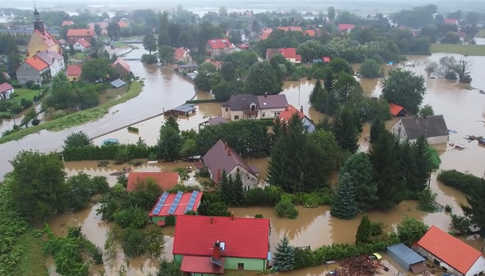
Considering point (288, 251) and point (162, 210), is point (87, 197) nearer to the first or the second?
point (162, 210)

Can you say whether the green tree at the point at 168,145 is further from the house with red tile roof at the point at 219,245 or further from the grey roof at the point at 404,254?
the grey roof at the point at 404,254

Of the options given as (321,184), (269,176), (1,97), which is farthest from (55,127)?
(321,184)

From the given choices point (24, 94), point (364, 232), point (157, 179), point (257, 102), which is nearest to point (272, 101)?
point (257, 102)

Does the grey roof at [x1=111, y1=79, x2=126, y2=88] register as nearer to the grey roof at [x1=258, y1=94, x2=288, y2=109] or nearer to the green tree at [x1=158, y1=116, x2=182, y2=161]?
the grey roof at [x1=258, y1=94, x2=288, y2=109]

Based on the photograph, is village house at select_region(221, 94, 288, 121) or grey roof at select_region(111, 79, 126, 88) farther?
grey roof at select_region(111, 79, 126, 88)

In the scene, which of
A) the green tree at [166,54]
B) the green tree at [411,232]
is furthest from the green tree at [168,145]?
the green tree at [166,54]

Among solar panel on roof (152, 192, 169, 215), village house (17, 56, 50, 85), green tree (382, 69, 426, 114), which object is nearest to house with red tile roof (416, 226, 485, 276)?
solar panel on roof (152, 192, 169, 215)

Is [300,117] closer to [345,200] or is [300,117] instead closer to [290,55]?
[345,200]
